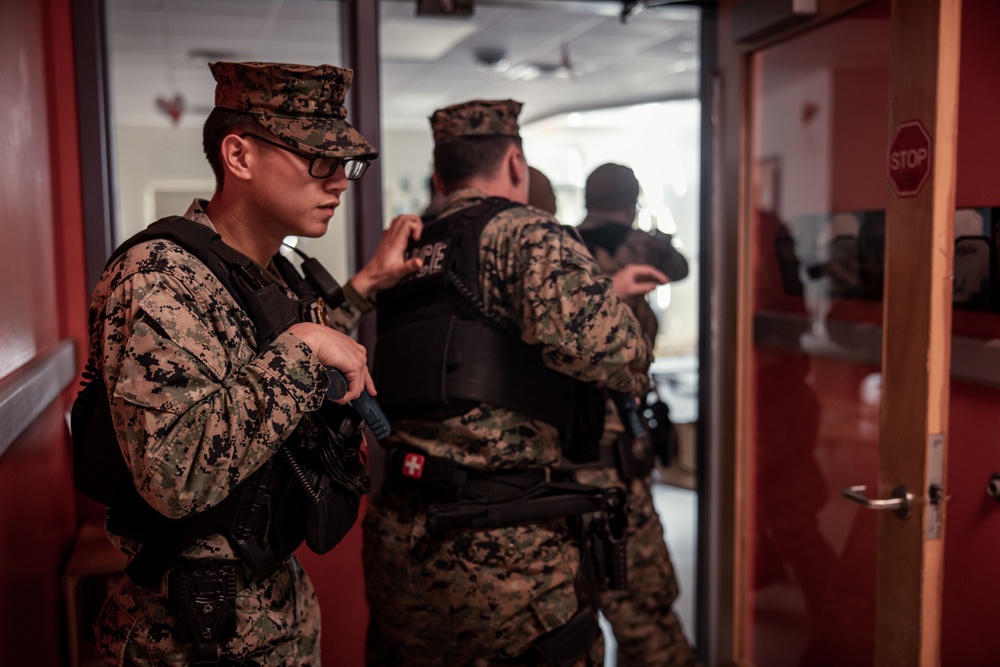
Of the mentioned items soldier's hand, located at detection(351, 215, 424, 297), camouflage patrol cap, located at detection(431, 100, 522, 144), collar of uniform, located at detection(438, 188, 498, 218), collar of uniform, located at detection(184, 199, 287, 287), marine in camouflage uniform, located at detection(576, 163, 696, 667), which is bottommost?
marine in camouflage uniform, located at detection(576, 163, 696, 667)

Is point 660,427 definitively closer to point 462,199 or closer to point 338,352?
point 462,199

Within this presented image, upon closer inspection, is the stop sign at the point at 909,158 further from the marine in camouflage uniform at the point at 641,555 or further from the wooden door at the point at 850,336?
the marine in camouflage uniform at the point at 641,555

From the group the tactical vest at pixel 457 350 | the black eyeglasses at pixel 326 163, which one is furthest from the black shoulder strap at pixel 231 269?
the tactical vest at pixel 457 350

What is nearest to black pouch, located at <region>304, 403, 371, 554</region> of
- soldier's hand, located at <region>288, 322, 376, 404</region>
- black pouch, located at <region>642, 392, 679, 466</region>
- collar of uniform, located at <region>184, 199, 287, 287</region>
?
soldier's hand, located at <region>288, 322, 376, 404</region>

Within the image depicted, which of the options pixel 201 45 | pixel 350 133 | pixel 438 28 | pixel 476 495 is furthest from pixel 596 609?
pixel 201 45

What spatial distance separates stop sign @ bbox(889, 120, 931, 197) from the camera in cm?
141

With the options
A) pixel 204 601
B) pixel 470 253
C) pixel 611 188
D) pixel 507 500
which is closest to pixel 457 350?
pixel 470 253

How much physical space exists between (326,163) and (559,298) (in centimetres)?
56

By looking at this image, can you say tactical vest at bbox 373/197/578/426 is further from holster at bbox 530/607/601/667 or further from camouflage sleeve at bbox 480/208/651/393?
holster at bbox 530/607/601/667

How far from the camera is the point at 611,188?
247 centimetres

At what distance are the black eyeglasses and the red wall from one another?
0.56m

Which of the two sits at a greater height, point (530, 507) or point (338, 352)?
point (338, 352)

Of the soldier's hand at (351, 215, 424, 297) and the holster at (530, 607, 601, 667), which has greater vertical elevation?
the soldier's hand at (351, 215, 424, 297)

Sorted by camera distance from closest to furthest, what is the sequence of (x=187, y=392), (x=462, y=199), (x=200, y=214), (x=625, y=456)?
(x=187, y=392)
(x=200, y=214)
(x=462, y=199)
(x=625, y=456)
